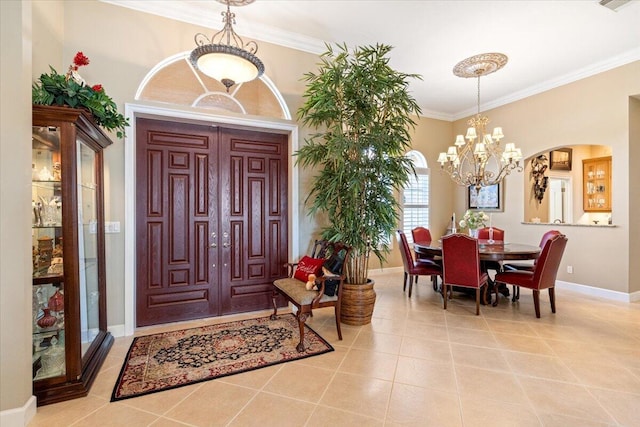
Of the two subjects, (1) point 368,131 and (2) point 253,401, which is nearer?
Result: (2) point 253,401

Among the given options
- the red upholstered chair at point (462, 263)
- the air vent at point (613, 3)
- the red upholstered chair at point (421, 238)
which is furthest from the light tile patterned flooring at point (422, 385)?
the air vent at point (613, 3)

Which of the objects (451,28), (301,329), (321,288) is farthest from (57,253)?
(451,28)

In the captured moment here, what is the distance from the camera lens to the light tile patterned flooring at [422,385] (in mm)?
1844

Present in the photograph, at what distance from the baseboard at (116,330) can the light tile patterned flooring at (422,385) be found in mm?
136

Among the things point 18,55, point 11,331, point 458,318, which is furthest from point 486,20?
point 11,331

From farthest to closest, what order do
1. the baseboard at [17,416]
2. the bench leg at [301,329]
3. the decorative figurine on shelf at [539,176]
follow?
the decorative figurine on shelf at [539,176]
the bench leg at [301,329]
the baseboard at [17,416]

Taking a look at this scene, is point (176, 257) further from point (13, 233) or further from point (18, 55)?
point (18, 55)

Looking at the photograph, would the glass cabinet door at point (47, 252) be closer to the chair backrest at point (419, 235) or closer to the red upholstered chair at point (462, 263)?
the red upholstered chair at point (462, 263)

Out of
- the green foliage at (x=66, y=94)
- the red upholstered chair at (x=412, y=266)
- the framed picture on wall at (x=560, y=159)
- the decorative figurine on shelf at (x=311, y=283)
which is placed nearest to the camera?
the green foliage at (x=66, y=94)

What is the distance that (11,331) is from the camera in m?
1.75

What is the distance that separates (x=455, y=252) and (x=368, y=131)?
1.85m

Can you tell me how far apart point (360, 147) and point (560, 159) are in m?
5.47

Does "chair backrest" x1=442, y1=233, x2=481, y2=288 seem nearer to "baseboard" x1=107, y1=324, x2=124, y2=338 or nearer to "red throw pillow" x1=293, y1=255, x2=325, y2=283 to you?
"red throw pillow" x1=293, y1=255, x2=325, y2=283

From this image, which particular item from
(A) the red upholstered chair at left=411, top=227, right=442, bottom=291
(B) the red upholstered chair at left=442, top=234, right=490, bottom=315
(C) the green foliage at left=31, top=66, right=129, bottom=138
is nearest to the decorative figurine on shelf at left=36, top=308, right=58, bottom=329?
(C) the green foliage at left=31, top=66, right=129, bottom=138
